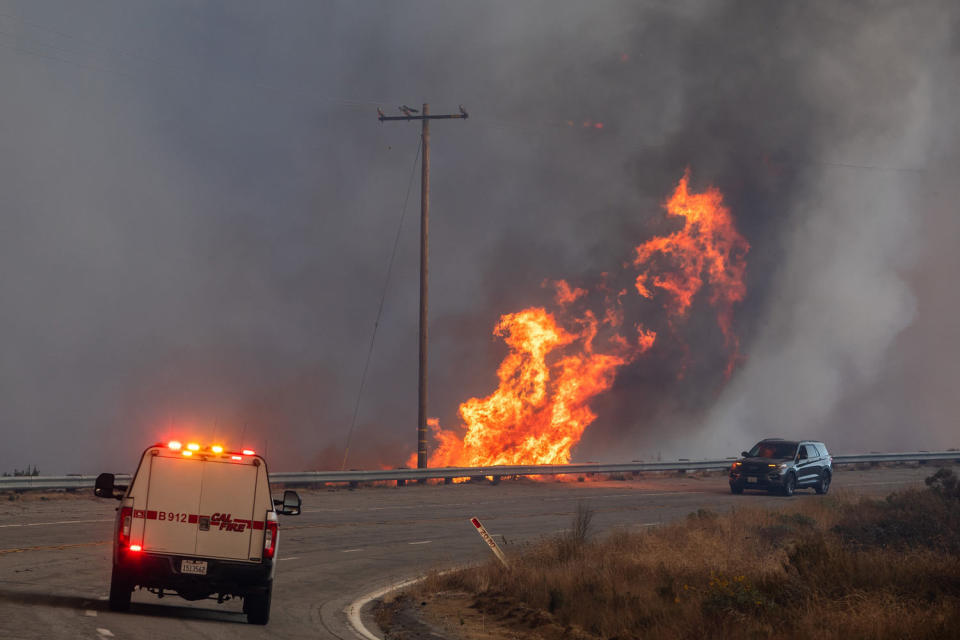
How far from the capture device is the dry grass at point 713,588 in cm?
1127

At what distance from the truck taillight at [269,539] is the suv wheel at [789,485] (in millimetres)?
27092

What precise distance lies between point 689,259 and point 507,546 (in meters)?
30.8

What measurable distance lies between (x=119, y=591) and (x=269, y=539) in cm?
176

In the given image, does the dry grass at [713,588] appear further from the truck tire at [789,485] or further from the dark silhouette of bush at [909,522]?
the truck tire at [789,485]

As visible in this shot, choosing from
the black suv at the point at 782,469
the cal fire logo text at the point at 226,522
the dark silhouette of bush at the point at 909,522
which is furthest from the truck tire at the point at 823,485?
the cal fire logo text at the point at 226,522

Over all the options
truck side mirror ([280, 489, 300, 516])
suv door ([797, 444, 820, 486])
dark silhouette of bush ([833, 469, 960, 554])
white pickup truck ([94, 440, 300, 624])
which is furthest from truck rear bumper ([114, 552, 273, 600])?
suv door ([797, 444, 820, 486])

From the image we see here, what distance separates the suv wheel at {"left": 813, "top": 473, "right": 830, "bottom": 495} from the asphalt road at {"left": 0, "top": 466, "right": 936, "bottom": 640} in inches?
24.2

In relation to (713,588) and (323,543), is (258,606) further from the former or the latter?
(323,543)

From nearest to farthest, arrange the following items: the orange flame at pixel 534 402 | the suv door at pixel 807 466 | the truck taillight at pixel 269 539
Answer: the truck taillight at pixel 269 539 < the suv door at pixel 807 466 < the orange flame at pixel 534 402

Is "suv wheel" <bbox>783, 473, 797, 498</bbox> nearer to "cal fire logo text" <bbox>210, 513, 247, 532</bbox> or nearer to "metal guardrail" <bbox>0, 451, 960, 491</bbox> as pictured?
"metal guardrail" <bbox>0, 451, 960, 491</bbox>

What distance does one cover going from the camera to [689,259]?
49188 mm

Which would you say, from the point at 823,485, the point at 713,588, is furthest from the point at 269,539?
the point at 823,485

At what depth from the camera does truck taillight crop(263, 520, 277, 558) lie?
12.5 meters

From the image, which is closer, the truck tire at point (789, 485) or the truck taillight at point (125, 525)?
the truck taillight at point (125, 525)
